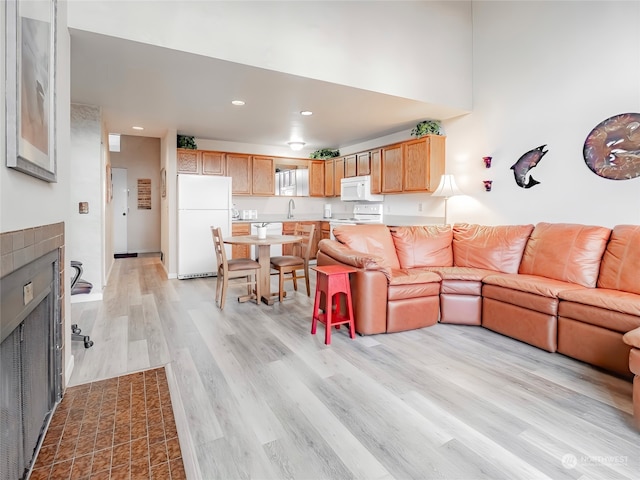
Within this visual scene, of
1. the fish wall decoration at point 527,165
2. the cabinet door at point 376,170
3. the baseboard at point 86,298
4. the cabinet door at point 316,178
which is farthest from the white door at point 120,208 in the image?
the fish wall decoration at point 527,165

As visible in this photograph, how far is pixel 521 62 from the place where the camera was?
3844mm

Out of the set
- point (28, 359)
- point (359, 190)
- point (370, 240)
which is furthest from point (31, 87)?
point (359, 190)

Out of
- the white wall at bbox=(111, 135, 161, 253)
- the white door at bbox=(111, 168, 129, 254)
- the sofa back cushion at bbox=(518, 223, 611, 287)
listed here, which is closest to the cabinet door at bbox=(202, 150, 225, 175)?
the white wall at bbox=(111, 135, 161, 253)

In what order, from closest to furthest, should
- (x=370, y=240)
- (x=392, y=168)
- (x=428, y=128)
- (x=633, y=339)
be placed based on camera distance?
1. (x=633, y=339)
2. (x=370, y=240)
3. (x=428, y=128)
4. (x=392, y=168)

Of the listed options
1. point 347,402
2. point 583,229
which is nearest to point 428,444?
point 347,402

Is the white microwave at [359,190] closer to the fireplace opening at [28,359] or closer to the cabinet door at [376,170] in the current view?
the cabinet door at [376,170]

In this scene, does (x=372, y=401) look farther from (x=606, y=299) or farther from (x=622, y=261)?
(x=622, y=261)

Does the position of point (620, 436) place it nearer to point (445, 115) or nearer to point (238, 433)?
point (238, 433)

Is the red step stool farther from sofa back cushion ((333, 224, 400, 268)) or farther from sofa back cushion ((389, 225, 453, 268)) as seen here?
sofa back cushion ((389, 225, 453, 268))

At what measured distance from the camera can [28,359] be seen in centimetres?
144

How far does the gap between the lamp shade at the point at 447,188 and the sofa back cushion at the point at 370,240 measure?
1.19m

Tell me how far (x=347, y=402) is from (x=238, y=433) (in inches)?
24.9

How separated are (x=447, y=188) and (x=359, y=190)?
1.76m

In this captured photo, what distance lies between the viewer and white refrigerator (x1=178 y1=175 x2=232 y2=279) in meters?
5.34
